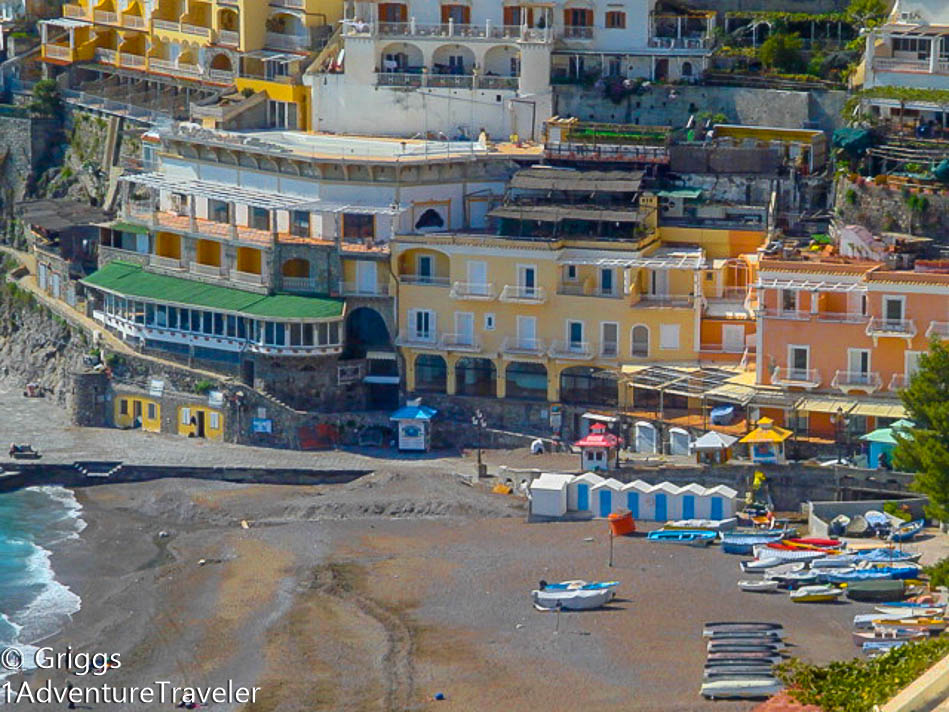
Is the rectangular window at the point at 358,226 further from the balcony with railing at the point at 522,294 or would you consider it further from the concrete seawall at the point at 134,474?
the concrete seawall at the point at 134,474

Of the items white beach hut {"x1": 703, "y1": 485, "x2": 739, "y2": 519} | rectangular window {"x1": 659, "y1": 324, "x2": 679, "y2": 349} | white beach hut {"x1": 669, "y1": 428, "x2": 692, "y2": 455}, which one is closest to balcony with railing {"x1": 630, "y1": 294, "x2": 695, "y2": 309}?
rectangular window {"x1": 659, "y1": 324, "x2": 679, "y2": 349}

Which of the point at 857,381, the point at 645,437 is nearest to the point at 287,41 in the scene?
the point at 645,437

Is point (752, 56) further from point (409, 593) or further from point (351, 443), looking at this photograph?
point (409, 593)

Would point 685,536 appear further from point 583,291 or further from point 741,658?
point 583,291

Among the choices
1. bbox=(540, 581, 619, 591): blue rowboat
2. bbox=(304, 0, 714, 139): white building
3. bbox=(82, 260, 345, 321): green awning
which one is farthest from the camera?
bbox=(304, 0, 714, 139): white building

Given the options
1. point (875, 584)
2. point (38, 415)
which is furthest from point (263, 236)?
point (875, 584)

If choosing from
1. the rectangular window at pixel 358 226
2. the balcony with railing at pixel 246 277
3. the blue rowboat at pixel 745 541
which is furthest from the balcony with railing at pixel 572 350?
the blue rowboat at pixel 745 541

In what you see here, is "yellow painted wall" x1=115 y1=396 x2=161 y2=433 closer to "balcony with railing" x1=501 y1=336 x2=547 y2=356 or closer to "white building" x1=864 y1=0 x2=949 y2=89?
"balcony with railing" x1=501 y1=336 x2=547 y2=356
